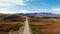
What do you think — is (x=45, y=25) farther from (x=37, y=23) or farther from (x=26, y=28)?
(x=26, y=28)

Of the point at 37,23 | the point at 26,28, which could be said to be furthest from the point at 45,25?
the point at 26,28

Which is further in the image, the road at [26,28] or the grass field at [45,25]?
the grass field at [45,25]

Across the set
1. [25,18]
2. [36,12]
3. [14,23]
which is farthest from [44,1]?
[14,23]

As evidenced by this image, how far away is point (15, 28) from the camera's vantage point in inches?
52.3

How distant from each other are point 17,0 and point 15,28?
0.27 metres

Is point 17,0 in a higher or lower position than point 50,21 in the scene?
higher

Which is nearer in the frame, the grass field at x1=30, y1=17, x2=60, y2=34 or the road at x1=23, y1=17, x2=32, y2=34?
the road at x1=23, y1=17, x2=32, y2=34

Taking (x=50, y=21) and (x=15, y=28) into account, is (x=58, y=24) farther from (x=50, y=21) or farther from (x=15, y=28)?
(x=15, y=28)

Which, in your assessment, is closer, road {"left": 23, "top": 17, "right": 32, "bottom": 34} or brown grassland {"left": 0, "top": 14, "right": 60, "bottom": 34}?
road {"left": 23, "top": 17, "right": 32, "bottom": 34}

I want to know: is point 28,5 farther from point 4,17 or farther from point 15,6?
point 4,17

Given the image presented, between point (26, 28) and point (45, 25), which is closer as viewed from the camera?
point (26, 28)

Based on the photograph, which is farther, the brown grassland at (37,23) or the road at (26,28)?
the brown grassland at (37,23)

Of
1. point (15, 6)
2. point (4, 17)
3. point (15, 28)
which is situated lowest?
point (15, 28)

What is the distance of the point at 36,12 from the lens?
4.43ft
